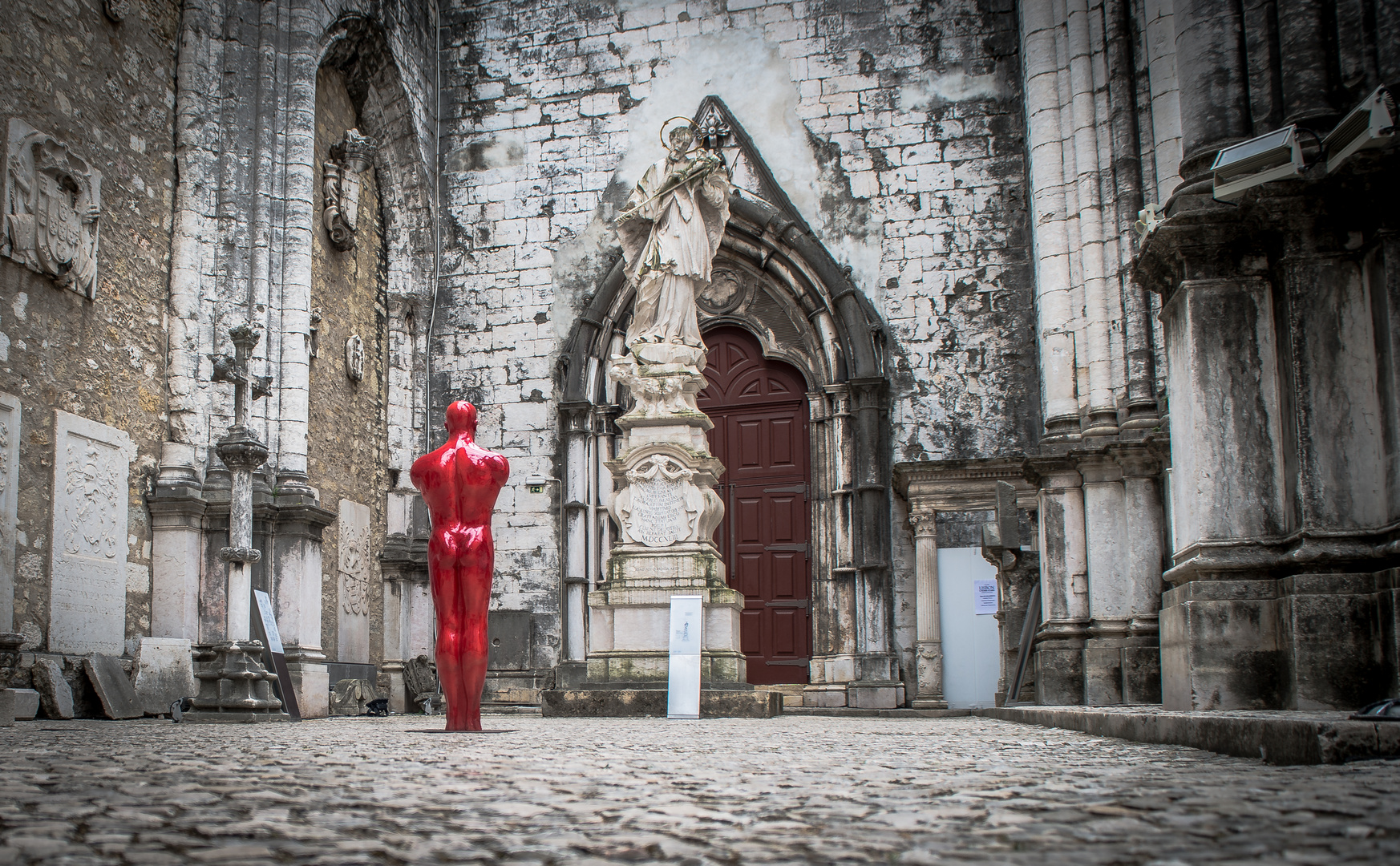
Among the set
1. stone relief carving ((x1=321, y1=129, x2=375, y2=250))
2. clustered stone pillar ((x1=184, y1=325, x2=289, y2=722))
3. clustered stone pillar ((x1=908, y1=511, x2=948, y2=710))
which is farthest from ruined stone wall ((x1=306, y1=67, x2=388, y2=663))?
clustered stone pillar ((x1=908, y1=511, x2=948, y2=710))

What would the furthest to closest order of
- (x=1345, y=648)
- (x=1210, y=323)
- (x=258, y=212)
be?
(x=258, y=212), (x=1210, y=323), (x=1345, y=648)

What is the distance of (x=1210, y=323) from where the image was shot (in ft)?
15.1

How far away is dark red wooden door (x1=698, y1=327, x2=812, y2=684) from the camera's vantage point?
13.6 m

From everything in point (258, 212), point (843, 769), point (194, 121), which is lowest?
point (843, 769)

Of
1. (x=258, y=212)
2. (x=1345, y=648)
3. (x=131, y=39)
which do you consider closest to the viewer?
(x=1345, y=648)

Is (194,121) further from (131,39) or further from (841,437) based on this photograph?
(841,437)

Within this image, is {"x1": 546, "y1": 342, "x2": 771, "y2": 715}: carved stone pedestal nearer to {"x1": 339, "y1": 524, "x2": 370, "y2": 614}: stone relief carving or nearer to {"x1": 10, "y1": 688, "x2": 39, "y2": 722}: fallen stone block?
{"x1": 10, "y1": 688, "x2": 39, "y2": 722}: fallen stone block

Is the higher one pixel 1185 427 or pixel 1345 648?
pixel 1185 427

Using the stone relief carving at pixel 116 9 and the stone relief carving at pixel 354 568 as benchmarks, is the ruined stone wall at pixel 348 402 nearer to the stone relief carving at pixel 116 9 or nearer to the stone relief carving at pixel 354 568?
the stone relief carving at pixel 354 568

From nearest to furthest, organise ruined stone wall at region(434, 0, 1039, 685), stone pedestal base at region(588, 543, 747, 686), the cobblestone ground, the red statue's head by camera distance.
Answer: the cobblestone ground → the red statue's head → stone pedestal base at region(588, 543, 747, 686) → ruined stone wall at region(434, 0, 1039, 685)

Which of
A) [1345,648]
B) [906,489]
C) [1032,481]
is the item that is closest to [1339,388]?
[1345,648]

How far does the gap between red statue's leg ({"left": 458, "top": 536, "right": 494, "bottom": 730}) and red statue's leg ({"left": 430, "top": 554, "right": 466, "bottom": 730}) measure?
0.02 meters

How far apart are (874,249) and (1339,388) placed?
9.60 meters

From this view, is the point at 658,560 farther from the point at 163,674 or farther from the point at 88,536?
the point at 88,536
